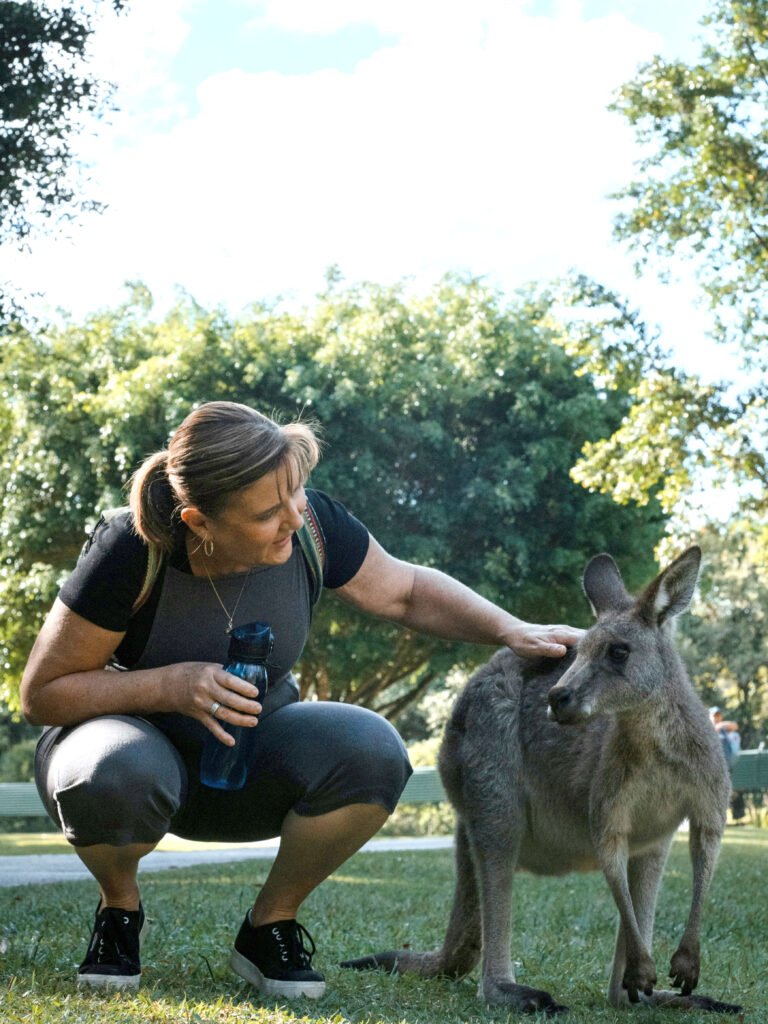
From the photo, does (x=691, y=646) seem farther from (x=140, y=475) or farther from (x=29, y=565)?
(x=140, y=475)

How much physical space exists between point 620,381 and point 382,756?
12390mm

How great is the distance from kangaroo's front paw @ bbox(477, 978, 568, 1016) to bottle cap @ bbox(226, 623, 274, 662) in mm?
1207

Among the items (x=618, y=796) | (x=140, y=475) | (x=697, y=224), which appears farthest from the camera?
(x=697, y=224)

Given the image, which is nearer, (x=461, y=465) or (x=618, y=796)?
(x=618, y=796)

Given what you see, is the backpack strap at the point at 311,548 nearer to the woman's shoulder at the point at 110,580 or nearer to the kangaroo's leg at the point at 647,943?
the woman's shoulder at the point at 110,580

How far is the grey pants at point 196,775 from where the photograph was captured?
10.9 ft

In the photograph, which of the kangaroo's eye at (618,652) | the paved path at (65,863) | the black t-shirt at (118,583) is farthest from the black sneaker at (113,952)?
the paved path at (65,863)

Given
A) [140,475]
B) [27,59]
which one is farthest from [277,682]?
[27,59]

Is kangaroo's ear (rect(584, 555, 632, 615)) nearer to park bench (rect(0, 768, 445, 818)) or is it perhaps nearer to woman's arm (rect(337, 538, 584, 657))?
woman's arm (rect(337, 538, 584, 657))

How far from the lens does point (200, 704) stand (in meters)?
3.28

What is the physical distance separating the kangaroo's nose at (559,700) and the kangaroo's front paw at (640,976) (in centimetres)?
70

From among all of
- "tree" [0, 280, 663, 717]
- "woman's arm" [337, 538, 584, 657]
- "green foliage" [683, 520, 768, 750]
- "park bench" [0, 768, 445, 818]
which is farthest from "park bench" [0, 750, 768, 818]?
"woman's arm" [337, 538, 584, 657]

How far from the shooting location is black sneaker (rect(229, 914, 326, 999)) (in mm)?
3570

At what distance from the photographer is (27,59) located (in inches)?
438
